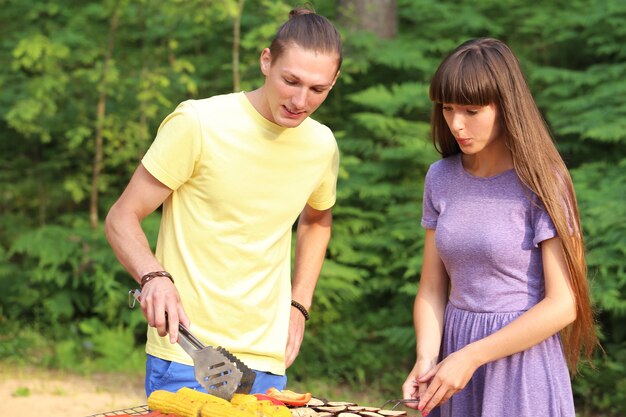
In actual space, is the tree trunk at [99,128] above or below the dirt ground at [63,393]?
above

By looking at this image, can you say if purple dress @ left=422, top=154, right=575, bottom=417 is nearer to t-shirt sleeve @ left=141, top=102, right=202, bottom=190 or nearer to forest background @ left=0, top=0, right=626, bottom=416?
t-shirt sleeve @ left=141, top=102, right=202, bottom=190

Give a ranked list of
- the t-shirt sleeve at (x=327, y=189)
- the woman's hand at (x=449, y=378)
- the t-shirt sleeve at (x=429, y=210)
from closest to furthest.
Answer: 1. the woman's hand at (x=449, y=378)
2. the t-shirt sleeve at (x=429, y=210)
3. the t-shirt sleeve at (x=327, y=189)

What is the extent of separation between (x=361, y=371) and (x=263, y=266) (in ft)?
15.3

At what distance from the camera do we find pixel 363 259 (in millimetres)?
7617

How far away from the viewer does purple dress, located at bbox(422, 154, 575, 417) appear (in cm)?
238

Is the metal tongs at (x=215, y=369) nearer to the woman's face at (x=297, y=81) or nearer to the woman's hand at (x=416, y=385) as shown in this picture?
the woman's hand at (x=416, y=385)

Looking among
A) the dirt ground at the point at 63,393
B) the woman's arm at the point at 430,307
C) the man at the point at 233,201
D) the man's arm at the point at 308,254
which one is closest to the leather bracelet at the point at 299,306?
the man's arm at the point at 308,254

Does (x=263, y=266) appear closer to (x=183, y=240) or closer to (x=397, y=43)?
(x=183, y=240)

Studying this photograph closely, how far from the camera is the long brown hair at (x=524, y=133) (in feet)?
7.58

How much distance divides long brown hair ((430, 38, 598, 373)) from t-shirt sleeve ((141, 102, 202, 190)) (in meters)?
0.69

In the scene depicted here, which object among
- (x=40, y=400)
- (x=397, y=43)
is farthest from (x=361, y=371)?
(x=397, y=43)

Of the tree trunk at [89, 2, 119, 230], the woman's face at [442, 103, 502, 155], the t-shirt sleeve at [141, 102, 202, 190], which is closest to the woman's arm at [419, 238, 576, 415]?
the woman's face at [442, 103, 502, 155]

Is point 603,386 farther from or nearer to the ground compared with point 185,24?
nearer to the ground

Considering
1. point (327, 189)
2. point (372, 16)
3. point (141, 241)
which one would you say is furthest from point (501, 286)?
point (372, 16)
